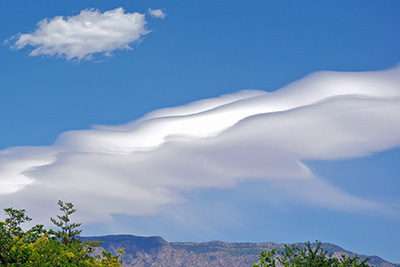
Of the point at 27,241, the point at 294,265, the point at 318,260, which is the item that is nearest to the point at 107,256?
the point at 27,241

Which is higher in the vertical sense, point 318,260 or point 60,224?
point 60,224

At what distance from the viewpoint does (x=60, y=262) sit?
144ft

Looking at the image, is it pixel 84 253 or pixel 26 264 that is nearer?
pixel 26 264

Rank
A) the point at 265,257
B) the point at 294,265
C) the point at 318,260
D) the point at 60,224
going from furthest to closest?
the point at 60,224 < the point at 318,260 < the point at 294,265 < the point at 265,257

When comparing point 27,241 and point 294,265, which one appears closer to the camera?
point 27,241

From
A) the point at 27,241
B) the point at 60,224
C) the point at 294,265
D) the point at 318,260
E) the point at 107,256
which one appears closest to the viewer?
the point at 27,241

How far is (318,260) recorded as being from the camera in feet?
245

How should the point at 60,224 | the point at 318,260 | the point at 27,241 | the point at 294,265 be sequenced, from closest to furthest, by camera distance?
the point at 27,241
the point at 294,265
the point at 318,260
the point at 60,224

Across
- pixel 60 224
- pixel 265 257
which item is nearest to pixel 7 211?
pixel 265 257

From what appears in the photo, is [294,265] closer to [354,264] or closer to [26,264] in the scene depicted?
[354,264]

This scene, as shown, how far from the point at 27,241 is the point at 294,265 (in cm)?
3662

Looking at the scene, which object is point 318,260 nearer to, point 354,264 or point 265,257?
point 354,264

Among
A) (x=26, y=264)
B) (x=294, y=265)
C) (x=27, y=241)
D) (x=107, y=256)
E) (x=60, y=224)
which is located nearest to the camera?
(x=26, y=264)

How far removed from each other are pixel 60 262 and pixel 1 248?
5.18m
